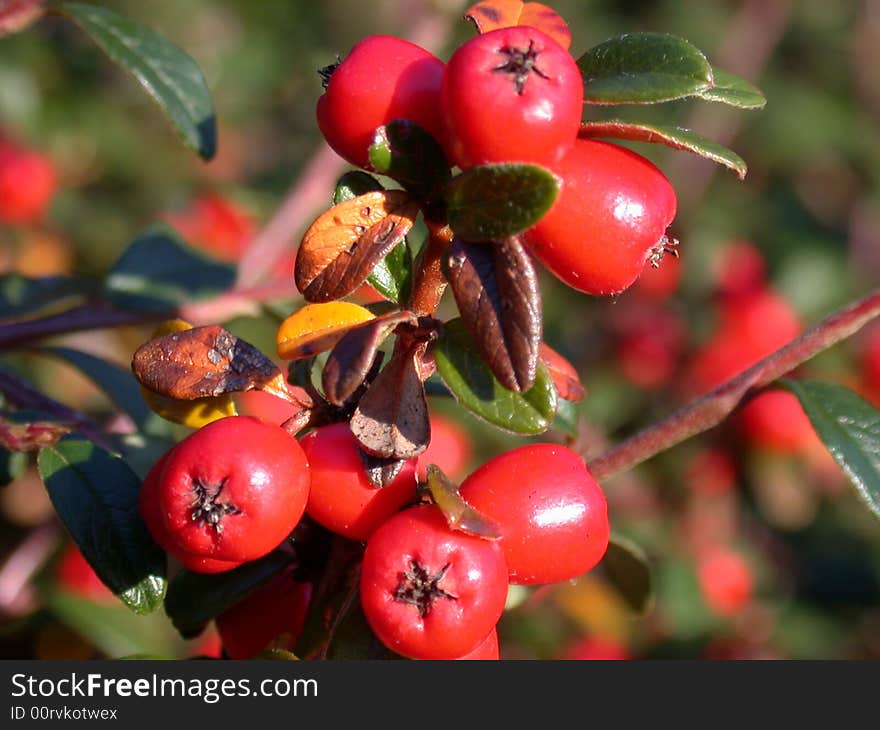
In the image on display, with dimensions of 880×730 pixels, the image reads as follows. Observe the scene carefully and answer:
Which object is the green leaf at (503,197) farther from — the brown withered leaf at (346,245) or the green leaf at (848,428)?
the green leaf at (848,428)

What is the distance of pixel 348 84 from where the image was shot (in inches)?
42.3

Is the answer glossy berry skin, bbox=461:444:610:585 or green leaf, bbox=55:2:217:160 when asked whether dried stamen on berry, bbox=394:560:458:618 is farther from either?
green leaf, bbox=55:2:217:160

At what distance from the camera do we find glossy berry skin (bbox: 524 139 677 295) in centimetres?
103

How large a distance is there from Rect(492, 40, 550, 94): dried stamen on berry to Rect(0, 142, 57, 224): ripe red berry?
269cm

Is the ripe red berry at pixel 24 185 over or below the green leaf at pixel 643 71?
below

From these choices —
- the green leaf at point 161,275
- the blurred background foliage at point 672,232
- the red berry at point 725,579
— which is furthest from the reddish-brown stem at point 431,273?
the red berry at point 725,579

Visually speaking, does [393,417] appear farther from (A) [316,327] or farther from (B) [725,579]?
(B) [725,579]

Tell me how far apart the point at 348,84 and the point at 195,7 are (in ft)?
11.7

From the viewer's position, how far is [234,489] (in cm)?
103

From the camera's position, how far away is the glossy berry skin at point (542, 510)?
1.09 metres

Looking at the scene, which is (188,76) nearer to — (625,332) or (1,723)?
(1,723)

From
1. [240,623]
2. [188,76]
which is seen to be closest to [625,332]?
[188,76]

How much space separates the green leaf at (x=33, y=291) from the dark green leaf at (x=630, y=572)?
111 cm

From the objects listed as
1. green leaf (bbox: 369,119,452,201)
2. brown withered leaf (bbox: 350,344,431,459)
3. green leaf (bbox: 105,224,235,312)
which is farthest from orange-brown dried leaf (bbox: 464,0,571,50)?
green leaf (bbox: 105,224,235,312)
